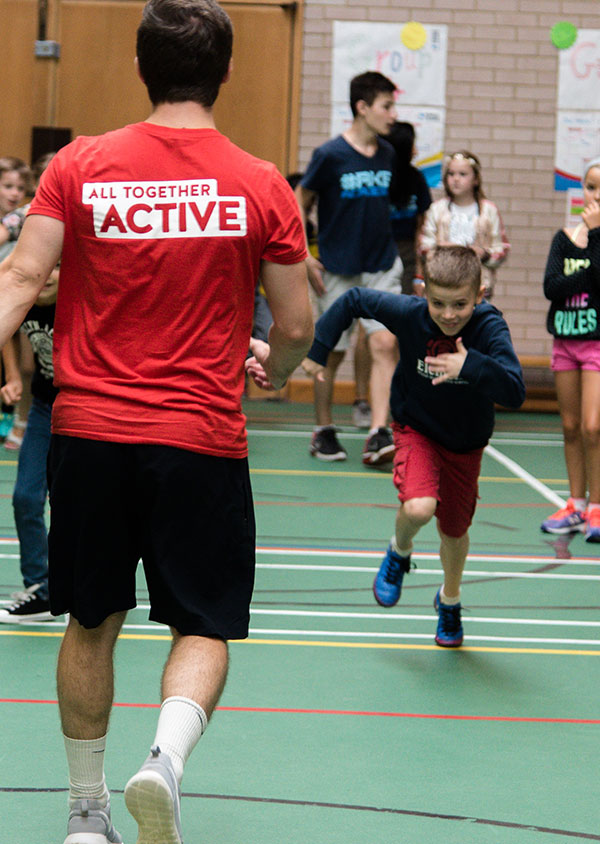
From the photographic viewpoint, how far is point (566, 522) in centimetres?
701

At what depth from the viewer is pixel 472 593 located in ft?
18.7

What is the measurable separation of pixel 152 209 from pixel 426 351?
7.00 ft

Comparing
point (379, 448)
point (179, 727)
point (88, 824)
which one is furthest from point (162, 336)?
point (379, 448)

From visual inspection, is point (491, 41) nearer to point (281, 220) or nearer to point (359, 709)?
point (359, 709)

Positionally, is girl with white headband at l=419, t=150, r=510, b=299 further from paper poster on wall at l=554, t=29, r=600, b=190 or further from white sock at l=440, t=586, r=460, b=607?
white sock at l=440, t=586, r=460, b=607

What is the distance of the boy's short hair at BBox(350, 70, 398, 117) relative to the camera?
8.60 meters

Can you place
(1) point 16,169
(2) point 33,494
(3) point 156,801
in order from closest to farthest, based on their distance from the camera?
(3) point 156,801 → (2) point 33,494 → (1) point 16,169

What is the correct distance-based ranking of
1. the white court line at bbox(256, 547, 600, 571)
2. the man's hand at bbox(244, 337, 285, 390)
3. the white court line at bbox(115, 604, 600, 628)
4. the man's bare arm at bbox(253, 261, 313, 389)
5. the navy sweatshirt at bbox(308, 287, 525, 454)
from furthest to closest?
the white court line at bbox(256, 547, 600, 571)
the white court line at bbox(115, 604, 600, 628)
the navy sweatshirt at bbox(308, 287, 525, 454)
the man's hand at bbox(244, 337, 285, 390)
the man's bare arm at bbox(253, 261, 313, 389)

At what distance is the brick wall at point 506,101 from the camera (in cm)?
1190

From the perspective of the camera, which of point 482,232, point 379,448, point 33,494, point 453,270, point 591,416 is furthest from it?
point 482,232

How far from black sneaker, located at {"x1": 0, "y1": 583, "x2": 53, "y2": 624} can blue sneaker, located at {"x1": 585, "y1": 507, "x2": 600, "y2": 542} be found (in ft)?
10.2

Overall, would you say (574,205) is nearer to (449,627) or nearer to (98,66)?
(98,66)

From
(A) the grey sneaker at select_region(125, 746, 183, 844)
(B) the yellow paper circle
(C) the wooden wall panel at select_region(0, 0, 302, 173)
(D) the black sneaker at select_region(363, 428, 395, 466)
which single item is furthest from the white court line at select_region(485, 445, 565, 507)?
(A) the grey sneaker at select_region(125, 746, 183, 844)

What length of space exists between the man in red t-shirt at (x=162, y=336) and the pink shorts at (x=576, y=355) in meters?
4.20
